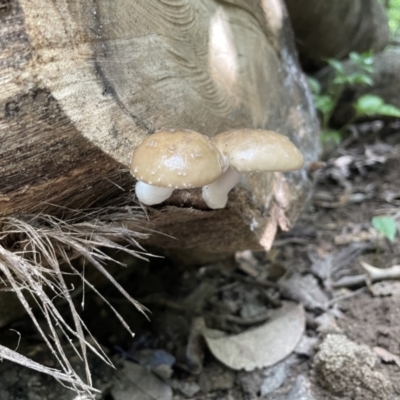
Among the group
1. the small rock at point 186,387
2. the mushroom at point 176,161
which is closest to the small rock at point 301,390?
the small rock at point 186,387

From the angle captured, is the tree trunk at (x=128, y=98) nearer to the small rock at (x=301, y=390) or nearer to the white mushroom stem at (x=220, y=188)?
the white mushroom stem at (x=220, y=188)

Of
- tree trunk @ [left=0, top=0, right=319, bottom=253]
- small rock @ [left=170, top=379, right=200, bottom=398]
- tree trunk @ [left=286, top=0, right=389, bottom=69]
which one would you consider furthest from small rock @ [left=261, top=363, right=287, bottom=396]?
tree trunk @ [left=286, top=0, right=389, bottom=69]

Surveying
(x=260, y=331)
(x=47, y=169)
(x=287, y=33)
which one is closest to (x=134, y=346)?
(x=260, y=331)

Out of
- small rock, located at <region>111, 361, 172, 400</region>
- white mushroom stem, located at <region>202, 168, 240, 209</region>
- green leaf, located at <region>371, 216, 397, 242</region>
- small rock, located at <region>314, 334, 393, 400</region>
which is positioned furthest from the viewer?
green leaf, located at <region>371, 216, 397, 242</region>

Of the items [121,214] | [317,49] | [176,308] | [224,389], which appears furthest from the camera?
[317,49]

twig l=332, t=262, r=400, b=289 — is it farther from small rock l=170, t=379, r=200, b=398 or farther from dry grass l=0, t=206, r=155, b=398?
dry grass l=0, t=206, r=155, b=398

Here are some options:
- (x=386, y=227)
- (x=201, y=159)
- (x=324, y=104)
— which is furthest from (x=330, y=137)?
(x=201, y=159)

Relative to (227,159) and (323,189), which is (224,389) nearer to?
(227,159)

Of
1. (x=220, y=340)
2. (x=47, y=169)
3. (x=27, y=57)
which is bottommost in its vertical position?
(x=220, y=340)
